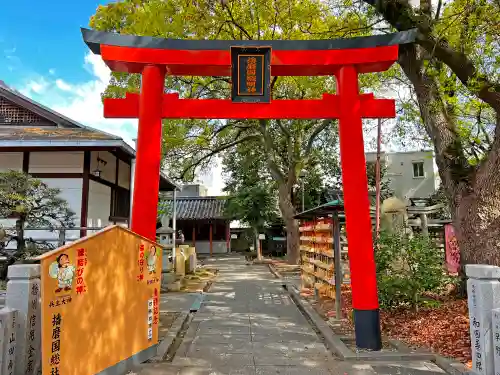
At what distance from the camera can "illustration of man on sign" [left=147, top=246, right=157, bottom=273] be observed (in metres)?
5.52

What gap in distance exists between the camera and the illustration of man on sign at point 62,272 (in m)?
3.45

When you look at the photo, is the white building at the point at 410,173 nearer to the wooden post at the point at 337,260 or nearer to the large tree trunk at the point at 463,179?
the large tree trunk at the point at 463,179

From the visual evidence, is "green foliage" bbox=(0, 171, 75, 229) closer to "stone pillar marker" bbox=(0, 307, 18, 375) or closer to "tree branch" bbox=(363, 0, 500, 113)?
"stone pillar marker" bbox=(0, 307, 18, 375)

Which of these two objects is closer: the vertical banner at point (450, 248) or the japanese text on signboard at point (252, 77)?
the japanese text on signboard at point (252, 77)

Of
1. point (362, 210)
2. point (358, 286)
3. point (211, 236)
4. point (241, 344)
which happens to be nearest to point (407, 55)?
point (362, 210)

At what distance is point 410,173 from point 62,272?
30.3m

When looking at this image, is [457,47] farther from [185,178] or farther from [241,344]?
[185,178]

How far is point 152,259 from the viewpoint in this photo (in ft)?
18.4

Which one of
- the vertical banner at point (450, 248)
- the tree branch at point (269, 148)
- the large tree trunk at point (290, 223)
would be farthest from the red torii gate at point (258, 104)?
the large tree trunk at point (290, 223)

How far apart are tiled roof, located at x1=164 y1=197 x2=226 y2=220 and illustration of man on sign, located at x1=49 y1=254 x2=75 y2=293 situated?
85.3ft

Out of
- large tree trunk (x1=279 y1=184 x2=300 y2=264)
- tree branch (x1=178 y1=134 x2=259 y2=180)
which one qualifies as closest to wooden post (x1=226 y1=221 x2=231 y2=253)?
tree branch (x1=178 y1=134 x2=259 y2=180)

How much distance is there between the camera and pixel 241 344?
6285 mm

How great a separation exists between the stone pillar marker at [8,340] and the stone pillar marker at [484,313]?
4.78m

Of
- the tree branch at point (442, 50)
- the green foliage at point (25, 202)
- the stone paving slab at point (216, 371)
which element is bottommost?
the stone paving slab at point (216, 371)
